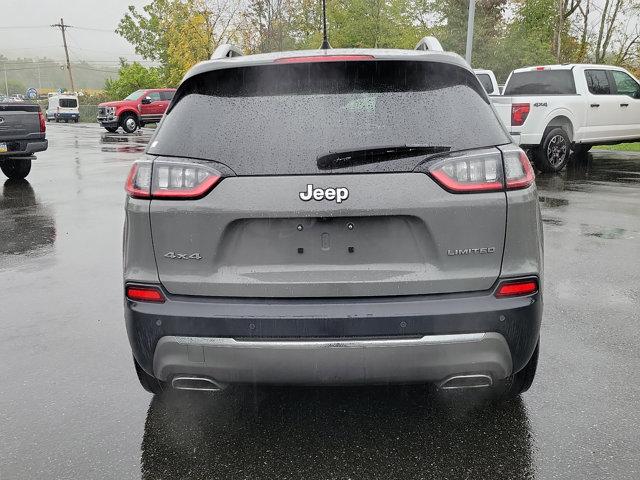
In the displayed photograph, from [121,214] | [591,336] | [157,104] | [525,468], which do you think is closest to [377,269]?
[525,468]

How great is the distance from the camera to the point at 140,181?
9.31 ft

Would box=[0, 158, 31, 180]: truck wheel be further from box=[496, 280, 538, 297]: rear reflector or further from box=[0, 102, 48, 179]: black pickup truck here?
box=[496, 280, 538, 297]: rear reflector

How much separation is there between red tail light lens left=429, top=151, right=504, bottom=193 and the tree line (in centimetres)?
3497

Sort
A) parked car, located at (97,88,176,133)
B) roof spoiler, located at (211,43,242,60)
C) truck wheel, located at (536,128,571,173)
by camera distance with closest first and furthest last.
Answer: roof spoiler, located at (211,43,242,60)
truck wheel, located at (536,128,571,173)
parked car, located at (97,88,176,133)

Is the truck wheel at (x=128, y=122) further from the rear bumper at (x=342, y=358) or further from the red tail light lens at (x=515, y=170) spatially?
the red tail light lens at (x=515, y=170)

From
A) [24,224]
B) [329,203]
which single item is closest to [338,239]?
[329,203]

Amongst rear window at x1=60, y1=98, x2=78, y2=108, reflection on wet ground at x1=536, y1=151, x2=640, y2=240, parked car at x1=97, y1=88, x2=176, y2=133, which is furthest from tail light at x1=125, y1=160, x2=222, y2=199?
rear window at x1=60, y1=98, x2=78, y2=108

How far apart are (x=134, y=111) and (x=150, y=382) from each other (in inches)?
1348

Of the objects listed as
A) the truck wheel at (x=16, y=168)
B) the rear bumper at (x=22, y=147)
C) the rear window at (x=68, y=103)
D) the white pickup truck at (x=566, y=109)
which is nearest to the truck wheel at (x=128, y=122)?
the truck wheel at (x=16, y=168)

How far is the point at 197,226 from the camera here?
2.72m

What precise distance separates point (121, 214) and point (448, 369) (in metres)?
7.71

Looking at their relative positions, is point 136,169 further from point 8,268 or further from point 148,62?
point 148,62

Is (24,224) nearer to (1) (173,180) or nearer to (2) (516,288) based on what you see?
(1) (173,180)

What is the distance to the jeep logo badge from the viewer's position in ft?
8.65
